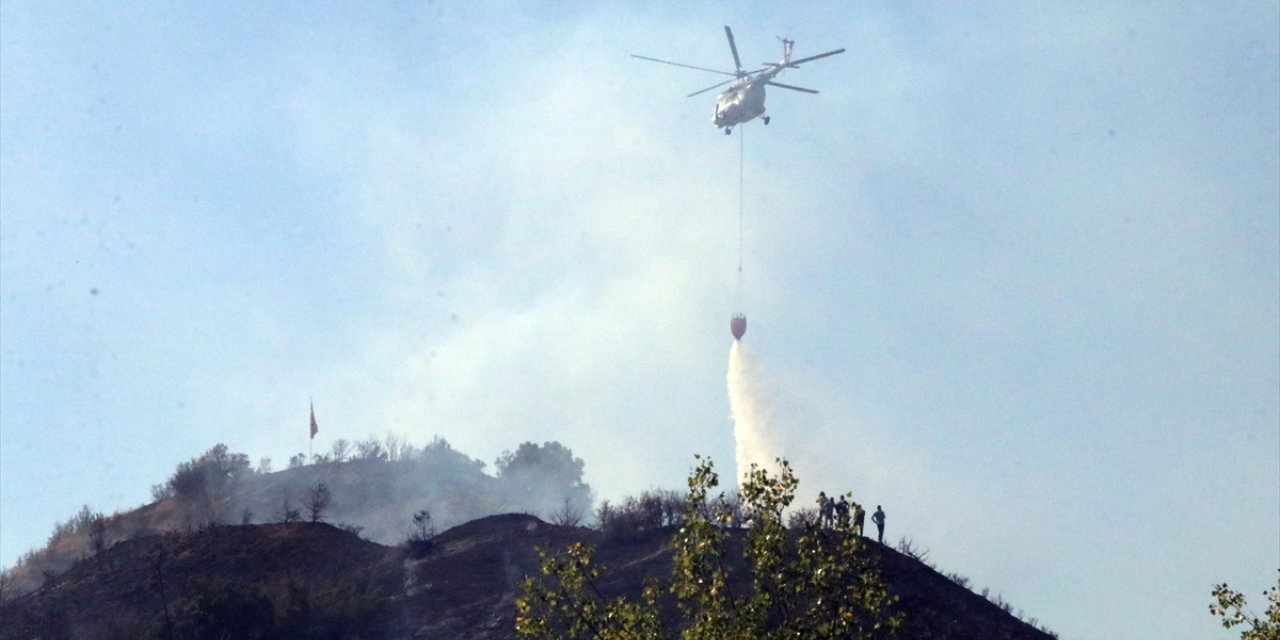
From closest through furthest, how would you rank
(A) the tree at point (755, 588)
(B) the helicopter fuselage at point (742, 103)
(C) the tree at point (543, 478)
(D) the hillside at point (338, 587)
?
(A) the tree at point (755, 588)
(D) the hillside at point (338, 587)
(B) the helicopter fuselage at point (742, 103)
(C) the tree at point (543, 478)

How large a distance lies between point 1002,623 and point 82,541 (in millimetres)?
50623

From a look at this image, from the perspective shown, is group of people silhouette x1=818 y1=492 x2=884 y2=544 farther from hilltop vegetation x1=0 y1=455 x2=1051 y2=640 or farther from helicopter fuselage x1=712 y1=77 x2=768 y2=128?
helicopter fuselage x1=712 y1=77 x2=768 y2=128

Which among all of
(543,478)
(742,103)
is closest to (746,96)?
(742,103)

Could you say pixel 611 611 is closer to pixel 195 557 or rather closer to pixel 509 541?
pixel 509 541

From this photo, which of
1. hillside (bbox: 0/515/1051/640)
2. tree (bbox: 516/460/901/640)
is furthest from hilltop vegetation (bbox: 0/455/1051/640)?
tree (bbox: 516/460/901/640)

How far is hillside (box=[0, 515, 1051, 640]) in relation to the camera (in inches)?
1720

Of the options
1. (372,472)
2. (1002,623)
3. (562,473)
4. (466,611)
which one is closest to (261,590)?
(466,611)

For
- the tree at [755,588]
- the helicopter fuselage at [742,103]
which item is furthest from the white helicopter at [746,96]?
the tree at [755,588]

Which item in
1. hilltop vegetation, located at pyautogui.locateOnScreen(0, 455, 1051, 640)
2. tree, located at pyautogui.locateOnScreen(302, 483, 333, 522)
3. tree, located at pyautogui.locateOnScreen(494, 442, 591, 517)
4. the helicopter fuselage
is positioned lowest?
hilltop vegetation, located at pyautogui.locateOnScreen(0, 455, 1051, 640)

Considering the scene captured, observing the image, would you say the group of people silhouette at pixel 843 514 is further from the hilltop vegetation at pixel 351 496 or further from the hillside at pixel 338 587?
the hilltop vegetation at pixel 351 496

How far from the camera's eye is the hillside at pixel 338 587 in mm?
43688

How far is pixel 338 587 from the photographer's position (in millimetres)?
47375

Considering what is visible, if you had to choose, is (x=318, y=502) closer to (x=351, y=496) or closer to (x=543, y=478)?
(x=351, y=496)

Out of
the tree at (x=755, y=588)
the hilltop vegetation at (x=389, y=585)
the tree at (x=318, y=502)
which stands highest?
the tree at (x=318, y=502)
